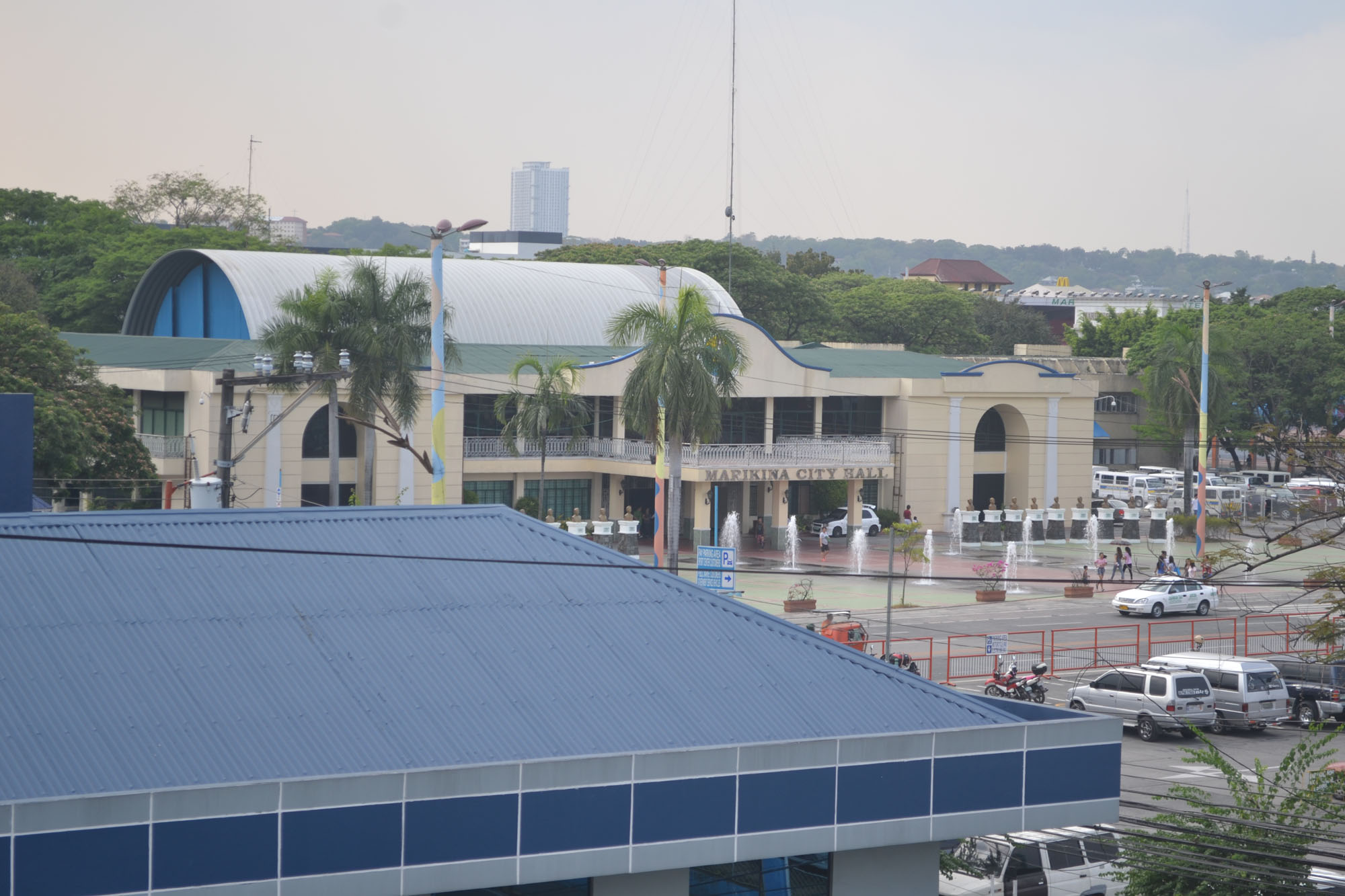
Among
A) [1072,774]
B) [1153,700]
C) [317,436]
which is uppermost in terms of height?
[317,436]

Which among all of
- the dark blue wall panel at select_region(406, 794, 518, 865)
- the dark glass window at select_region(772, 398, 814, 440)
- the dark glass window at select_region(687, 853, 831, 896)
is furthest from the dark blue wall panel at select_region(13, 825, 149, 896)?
the dark glass window at select_region(772, 398, 814, 440)

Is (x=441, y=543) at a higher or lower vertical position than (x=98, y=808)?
higher

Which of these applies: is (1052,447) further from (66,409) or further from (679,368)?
(66,409)

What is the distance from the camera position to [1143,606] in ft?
142

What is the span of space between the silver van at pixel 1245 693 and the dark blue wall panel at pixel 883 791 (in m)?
16.7

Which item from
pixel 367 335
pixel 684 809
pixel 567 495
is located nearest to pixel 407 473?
pixel 567 495

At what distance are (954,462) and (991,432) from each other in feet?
11.3

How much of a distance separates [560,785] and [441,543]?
546 cm

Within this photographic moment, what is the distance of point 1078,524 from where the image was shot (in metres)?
61.3

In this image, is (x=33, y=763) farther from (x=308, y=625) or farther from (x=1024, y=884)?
(x=1024, y=884)

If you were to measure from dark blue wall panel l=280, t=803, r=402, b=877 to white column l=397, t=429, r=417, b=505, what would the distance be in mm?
39228

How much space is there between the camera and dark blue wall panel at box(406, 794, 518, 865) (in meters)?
14.1

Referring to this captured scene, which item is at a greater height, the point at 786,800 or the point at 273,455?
the point at 273,455

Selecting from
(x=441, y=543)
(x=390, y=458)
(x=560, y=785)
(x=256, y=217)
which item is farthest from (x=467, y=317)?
(x=256, y=217)
